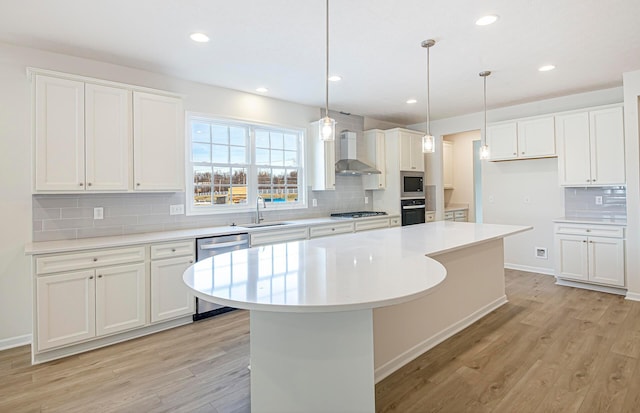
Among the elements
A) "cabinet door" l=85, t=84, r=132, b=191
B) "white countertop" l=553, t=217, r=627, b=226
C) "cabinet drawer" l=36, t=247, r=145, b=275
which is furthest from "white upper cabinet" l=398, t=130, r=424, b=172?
"cabinet drawer" l=36, t=247, r=145, b=275

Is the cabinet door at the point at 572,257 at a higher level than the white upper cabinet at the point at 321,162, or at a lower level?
lower

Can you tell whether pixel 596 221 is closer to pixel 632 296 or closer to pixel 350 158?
pixel 632 296

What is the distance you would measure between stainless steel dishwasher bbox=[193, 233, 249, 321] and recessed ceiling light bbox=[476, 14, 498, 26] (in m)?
2.91

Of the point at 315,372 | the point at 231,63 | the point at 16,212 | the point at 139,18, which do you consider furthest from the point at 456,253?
the point at 16,212

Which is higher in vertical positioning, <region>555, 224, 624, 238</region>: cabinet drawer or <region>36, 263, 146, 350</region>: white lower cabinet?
<region>555, 224, 624, 238</region>: cabinet drawer

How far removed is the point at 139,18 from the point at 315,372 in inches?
106

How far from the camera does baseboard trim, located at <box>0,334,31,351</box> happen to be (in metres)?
2.83

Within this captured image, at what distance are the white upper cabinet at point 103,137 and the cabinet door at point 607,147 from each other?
5.00m

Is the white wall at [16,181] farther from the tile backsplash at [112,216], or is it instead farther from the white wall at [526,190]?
the white wall at [526,190]

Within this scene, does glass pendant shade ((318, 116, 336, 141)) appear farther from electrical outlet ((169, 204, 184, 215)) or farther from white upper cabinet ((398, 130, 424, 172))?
white upper cabinet ((398, 130, 424, 172))

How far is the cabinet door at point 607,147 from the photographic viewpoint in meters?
3.98

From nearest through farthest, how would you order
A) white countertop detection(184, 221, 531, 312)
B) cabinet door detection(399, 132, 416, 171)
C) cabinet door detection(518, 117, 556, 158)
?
white countertop detection(184, 221, 531, 312) → cabinet door detection(518, 117, 556, 158) → cabinet door detection(399, 132, 416, 171)

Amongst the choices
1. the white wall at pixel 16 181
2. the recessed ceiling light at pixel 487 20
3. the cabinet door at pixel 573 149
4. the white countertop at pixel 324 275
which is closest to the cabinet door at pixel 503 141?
the cabinet door at pixel 573 149

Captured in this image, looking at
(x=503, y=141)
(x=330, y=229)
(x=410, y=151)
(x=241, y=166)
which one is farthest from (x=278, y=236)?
(x=503, y=141)
